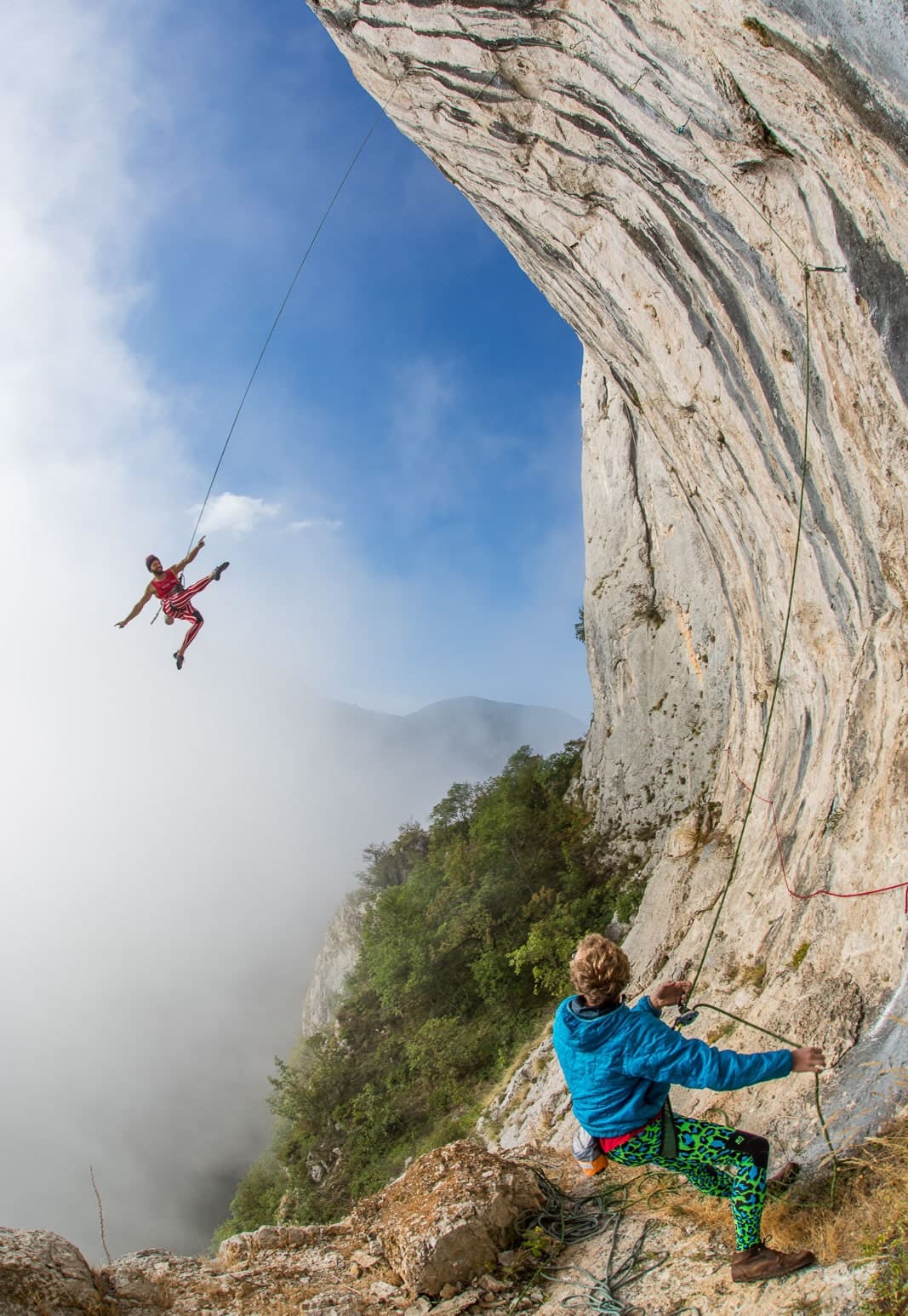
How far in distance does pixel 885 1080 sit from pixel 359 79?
51.1ft

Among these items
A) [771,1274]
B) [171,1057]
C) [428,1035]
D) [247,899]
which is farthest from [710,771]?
[247,899]

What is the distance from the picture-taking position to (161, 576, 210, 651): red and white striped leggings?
13.6 meters

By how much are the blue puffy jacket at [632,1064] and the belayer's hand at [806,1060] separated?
0.13 feet

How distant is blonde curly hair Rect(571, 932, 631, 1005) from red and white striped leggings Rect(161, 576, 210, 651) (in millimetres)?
10984

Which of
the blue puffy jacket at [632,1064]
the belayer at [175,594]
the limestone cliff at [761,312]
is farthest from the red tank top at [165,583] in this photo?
the blue puffy jacket at [632,1064]

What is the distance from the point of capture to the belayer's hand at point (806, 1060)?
3.77 m

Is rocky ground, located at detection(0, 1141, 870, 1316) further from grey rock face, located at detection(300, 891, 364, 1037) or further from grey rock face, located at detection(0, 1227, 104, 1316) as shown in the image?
grey rock face, located at detection(300, 891, 364, 1037)

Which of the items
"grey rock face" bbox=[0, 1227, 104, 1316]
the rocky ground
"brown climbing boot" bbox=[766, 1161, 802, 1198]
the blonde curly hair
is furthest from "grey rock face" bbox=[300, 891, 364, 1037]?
the blonde curly hair

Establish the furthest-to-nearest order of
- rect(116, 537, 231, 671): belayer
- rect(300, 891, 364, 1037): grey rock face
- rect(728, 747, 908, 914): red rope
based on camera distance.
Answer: rect(300, 891, 364, 1037): grey rock face
rect(116, 537, 231, 671): belayer
rect(728, 747, 908, 914): red rope

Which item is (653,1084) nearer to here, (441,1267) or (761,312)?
(441,1267)

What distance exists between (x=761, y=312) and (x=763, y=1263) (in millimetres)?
7911

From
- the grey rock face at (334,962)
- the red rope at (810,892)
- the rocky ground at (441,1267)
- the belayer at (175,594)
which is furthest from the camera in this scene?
the grey rock face at (334,962)

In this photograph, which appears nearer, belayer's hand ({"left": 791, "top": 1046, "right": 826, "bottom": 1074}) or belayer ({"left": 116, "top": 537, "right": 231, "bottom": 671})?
belayer's hand ({"left": 791, "top": 1046, "right": 826, "bottom": 1074})

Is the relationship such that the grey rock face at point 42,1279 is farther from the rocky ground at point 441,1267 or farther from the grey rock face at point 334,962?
the grey rock face at point 334,962
